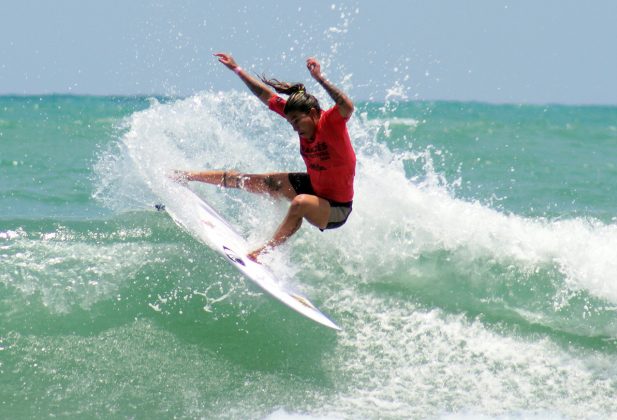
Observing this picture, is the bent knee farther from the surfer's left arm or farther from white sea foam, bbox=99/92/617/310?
white sea foam, bbox=99/92/617/310

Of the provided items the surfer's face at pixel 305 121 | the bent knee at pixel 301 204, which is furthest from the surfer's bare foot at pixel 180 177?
the surfer's face at pixel 305 121

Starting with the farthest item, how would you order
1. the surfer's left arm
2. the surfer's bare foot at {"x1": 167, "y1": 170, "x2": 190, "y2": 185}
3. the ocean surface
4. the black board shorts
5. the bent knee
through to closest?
the surfer's bare foot at {"x1": 167, "y1": 170, "x2": 190, "y2": 185} < the black board shorts < the bent knee < the ocean surface < the surfer's left arm

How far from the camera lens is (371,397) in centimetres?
581

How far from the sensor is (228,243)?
6.84 metres

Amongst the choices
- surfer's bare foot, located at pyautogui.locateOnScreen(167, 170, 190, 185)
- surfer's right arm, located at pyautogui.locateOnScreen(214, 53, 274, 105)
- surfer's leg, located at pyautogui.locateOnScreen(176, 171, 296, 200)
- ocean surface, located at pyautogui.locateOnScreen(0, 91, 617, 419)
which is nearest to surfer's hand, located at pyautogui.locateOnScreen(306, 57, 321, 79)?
surfer's right arm, located at pyautogui.locateOnScreen(214, 53, 274, 105)

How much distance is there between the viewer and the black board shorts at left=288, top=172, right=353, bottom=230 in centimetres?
663

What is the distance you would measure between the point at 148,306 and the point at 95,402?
4.70ft

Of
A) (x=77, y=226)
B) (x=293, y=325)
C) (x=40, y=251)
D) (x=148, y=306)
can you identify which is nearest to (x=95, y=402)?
(x=148, y=306)

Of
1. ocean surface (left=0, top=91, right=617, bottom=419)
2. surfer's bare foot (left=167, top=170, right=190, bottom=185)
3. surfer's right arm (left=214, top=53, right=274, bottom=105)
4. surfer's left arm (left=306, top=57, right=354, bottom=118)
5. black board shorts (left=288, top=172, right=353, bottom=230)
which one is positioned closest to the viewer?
surfer's left arm (left=306, top=57, right=354, bottom=118)

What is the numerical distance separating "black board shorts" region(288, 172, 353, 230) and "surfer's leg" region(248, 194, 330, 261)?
6 centimetres

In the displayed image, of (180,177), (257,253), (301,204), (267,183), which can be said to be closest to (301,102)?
(301,204)

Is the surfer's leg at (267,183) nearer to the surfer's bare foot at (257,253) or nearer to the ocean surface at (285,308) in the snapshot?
the ocean surface at (285,308)

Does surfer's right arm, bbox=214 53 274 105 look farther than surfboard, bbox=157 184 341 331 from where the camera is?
Yes

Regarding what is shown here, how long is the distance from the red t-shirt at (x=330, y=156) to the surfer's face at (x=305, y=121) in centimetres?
4
